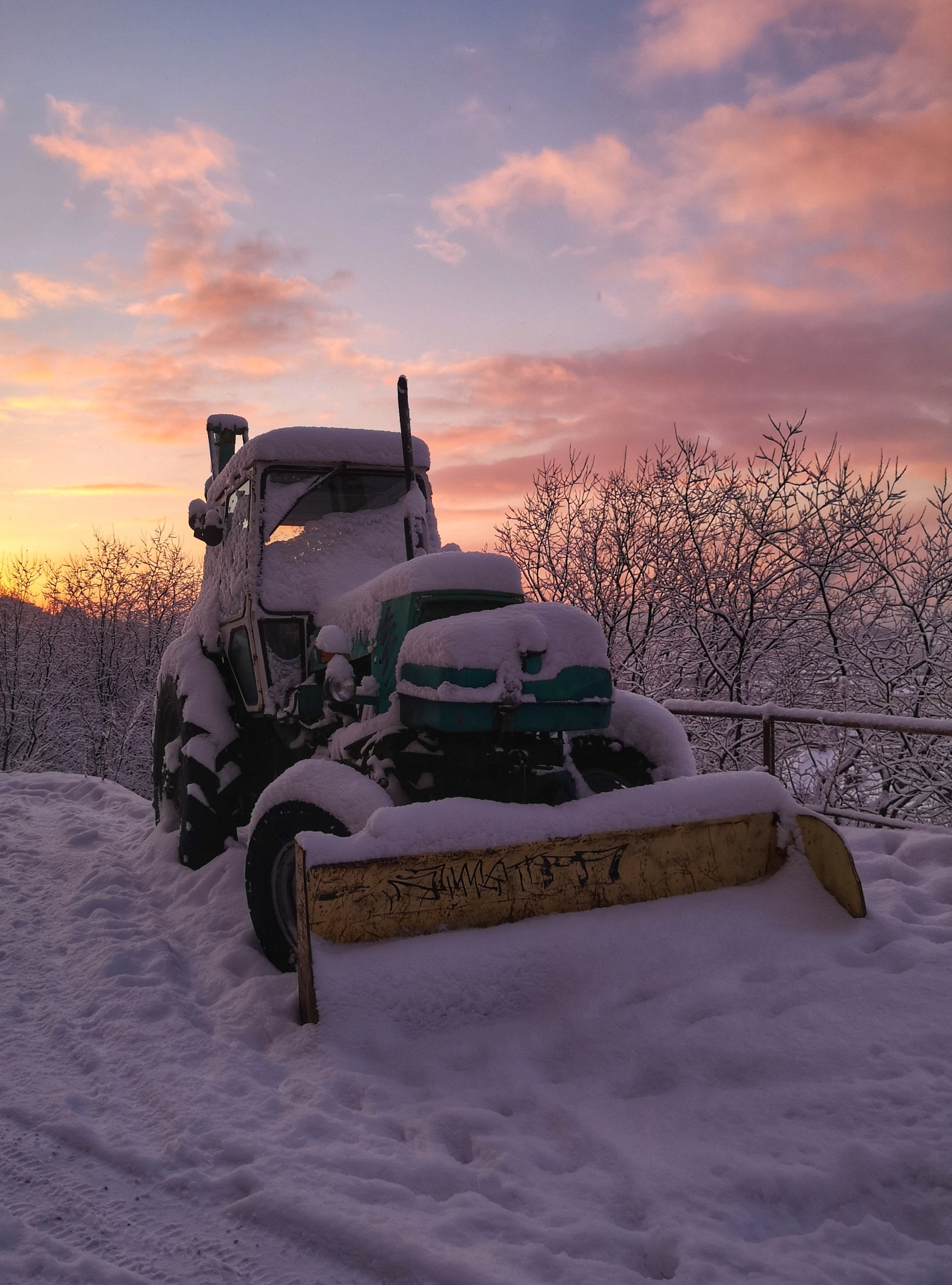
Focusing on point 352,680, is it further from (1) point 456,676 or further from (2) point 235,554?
(2) point 235,554

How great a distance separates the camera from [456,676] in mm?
3188

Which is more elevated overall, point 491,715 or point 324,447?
point 324,447

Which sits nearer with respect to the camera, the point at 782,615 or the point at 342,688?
the point at 342,688

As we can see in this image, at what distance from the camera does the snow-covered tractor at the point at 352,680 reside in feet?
11.0

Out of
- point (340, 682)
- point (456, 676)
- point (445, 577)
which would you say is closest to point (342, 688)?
point (340, 682)

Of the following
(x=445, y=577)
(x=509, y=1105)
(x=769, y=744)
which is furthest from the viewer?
(x=769, y=744)

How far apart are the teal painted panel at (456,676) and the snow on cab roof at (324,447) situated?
2.16 meters

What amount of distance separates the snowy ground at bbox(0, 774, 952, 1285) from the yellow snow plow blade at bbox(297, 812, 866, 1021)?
0.08 m

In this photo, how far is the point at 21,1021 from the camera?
318cm

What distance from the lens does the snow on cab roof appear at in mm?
4934

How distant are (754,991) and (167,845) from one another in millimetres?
4001

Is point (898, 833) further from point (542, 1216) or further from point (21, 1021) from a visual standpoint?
point (21, 1021)

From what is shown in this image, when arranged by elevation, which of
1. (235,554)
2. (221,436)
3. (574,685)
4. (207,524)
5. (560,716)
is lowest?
(560,716)

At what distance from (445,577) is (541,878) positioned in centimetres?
130
